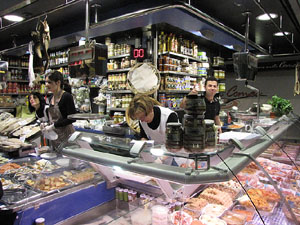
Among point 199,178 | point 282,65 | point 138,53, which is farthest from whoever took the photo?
point 282,65

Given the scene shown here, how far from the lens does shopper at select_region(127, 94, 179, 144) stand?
292 cm

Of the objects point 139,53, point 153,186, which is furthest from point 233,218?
point 139,53

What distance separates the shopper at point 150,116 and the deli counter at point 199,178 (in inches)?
30.0

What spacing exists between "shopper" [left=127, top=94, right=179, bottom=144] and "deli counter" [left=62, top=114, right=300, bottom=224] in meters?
0.76

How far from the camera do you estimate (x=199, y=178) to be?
51.5 inches

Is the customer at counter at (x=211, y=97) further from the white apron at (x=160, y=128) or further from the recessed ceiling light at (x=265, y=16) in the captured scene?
the recessed ceiling light at (x=265, y=16)

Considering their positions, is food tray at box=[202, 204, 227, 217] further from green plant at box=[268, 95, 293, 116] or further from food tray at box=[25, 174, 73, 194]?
green plant at box=[268, 95, 293, 116]

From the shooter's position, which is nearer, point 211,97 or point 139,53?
point 211,97

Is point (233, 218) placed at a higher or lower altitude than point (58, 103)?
lower

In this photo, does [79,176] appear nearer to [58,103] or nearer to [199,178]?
[199,178]

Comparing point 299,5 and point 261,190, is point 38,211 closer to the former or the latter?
point 261,190

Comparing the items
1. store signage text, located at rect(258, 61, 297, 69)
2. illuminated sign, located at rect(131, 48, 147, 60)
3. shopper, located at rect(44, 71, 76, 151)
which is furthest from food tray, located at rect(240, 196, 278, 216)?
store signage text, located at rect(258, 61, 297, 69)

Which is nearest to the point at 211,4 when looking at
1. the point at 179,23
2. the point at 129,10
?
the point at 179,23

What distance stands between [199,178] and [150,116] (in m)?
1.87
